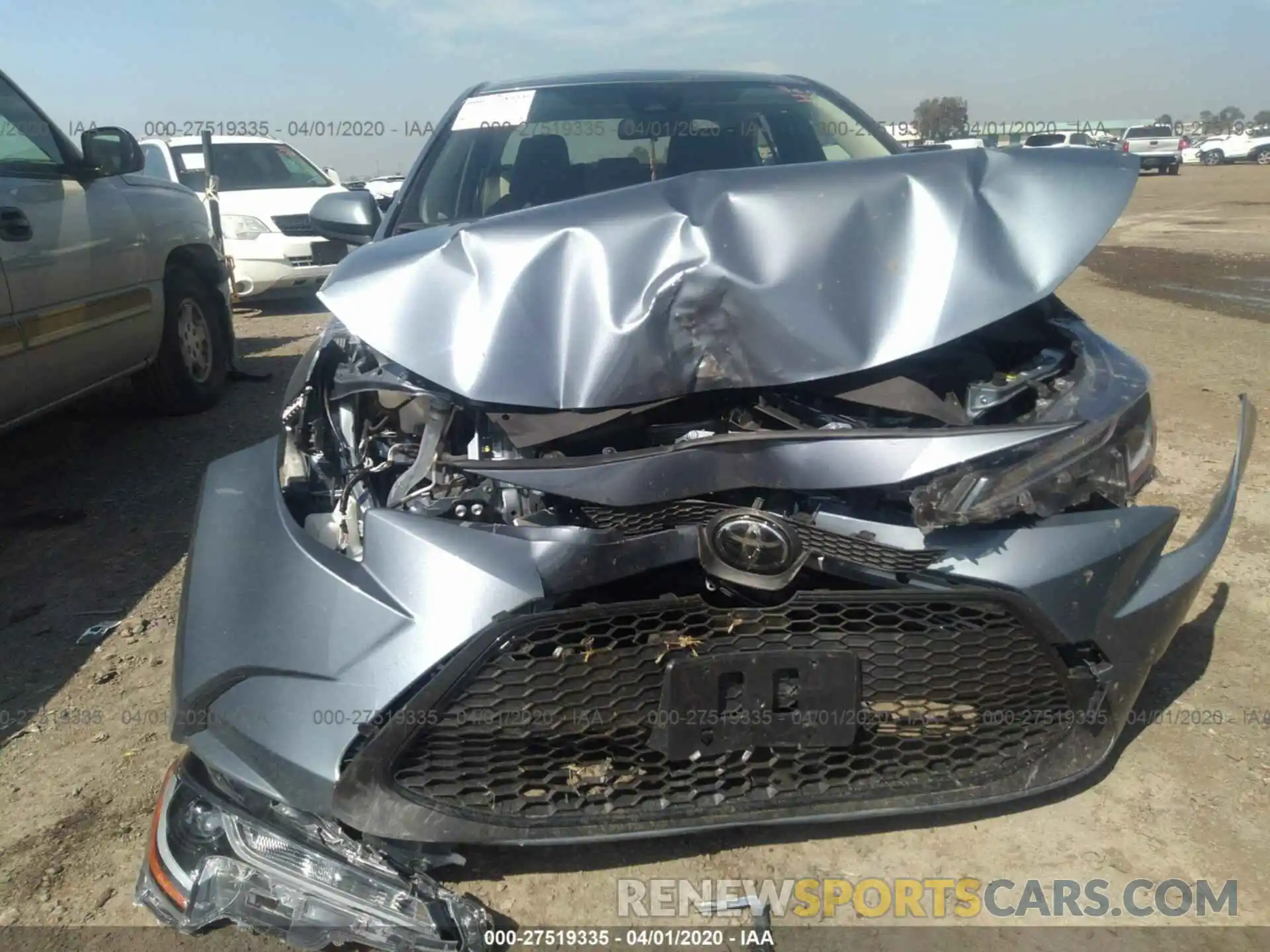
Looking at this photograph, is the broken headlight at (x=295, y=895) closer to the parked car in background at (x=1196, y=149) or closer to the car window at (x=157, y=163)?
the car window at (x=157, y=163)

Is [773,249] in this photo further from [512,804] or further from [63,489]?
[63,489]

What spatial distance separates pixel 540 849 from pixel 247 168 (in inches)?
360

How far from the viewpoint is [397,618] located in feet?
5.34

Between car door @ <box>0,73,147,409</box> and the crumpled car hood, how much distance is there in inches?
88.5

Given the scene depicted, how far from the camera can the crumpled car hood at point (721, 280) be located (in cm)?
188

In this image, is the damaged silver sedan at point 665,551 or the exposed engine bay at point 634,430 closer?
the damaged silver sedan at point 665,551

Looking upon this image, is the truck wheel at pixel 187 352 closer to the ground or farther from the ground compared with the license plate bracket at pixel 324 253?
farther from the ground

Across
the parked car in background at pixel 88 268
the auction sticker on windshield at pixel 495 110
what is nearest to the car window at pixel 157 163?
the parked car in background at pixel 88 268

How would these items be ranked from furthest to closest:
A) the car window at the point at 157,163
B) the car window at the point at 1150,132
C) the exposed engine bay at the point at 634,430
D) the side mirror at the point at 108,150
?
the car window at the point at 1150,132
the car window at the point at 157,163
the side mirror at the point at 108,150
the exposed engine bay at the point at 634,430

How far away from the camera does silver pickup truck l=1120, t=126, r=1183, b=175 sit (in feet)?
104

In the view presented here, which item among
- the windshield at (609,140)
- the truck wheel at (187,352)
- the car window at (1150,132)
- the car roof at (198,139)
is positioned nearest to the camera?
the windshield at (609,140)

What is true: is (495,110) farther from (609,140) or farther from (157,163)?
(157,163)

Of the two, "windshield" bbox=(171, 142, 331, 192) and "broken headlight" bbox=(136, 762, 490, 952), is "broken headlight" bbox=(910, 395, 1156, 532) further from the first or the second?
"windshield" bbox=(171, 142, 331, 192)

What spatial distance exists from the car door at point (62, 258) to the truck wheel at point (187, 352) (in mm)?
585
